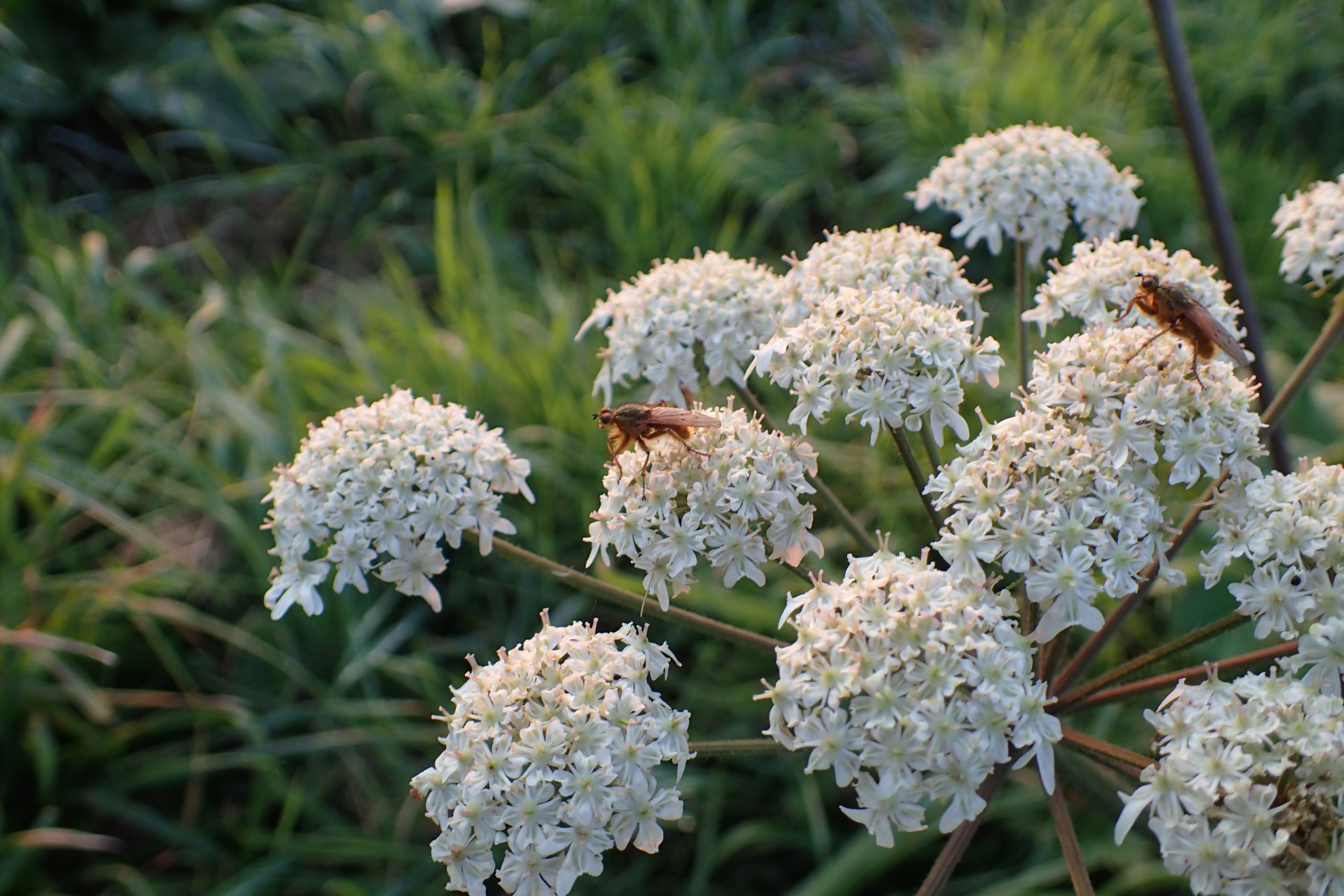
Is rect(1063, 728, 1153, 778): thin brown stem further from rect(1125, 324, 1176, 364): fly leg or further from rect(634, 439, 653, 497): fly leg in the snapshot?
rect(634, 439, 653, 497): fly leg

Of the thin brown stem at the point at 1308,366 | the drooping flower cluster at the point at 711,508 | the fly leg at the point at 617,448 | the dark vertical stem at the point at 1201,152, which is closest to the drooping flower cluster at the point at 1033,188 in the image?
the dark vertical stem at the point at 1201,152

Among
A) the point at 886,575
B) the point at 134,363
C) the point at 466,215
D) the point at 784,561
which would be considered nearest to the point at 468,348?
the point at 466,215

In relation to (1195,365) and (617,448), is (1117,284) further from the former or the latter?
(617,448)

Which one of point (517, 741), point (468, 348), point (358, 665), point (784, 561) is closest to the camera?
point (517, 741)

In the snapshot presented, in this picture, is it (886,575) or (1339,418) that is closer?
(886,575)

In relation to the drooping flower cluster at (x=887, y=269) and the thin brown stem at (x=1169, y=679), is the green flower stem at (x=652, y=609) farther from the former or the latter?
the drooping flower cluster at (x=887, y=269)

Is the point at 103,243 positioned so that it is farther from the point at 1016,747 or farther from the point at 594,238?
the point at 1016,747
